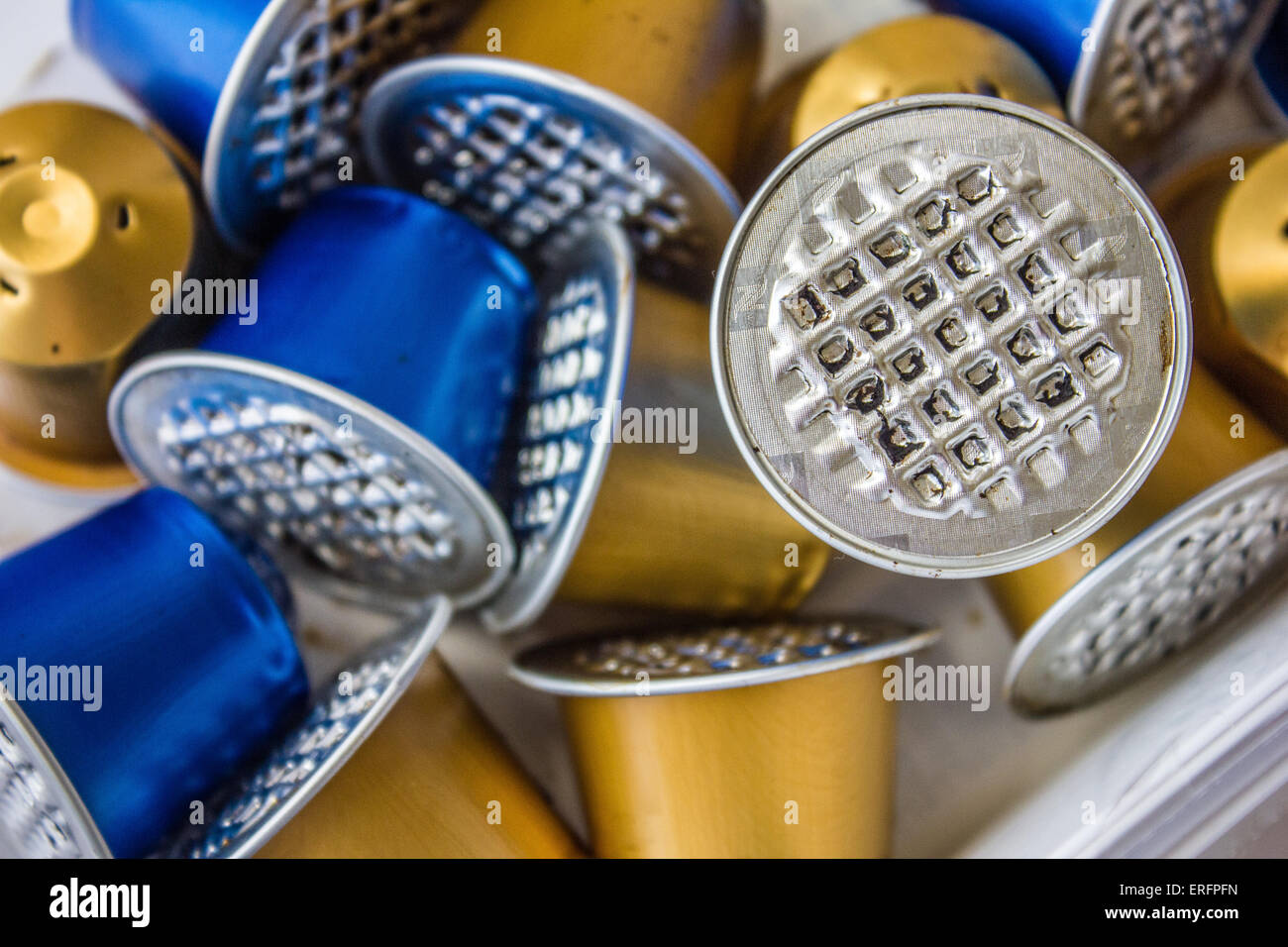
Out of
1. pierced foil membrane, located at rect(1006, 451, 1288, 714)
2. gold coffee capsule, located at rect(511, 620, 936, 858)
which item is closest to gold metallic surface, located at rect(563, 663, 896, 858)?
gold coffee capsule, located at rect(511, 620, 936, 858)

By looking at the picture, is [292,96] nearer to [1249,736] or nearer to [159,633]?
[159,633]

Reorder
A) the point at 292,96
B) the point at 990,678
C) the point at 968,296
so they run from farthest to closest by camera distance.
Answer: the point at 990,678 → the point at 292,96 → the point at 968,296

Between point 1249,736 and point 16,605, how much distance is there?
0.65 m

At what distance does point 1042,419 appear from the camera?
0.50 m

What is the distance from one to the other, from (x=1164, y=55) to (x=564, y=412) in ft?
1.36

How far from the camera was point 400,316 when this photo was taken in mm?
604

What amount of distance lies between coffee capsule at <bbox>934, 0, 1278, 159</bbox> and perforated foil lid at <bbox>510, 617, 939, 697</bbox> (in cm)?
33

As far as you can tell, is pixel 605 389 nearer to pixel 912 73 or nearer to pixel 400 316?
pixel 400 316

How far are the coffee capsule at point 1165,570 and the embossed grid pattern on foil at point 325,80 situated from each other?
48 cm

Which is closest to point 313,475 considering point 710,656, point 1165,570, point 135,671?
point 135,671

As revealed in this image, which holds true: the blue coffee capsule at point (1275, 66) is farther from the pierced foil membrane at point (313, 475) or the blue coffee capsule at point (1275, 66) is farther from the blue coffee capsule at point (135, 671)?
the blue coffee capsule at point (135, 671)

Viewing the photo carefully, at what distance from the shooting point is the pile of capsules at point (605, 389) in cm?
49
